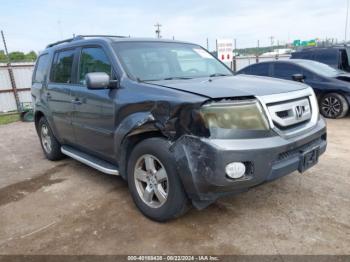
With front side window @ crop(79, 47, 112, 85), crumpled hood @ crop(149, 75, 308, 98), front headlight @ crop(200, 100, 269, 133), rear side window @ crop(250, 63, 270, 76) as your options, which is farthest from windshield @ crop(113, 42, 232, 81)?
rear side window @ crop(250, 63, 270, 76)

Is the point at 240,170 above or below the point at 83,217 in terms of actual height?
above

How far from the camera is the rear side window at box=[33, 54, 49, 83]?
17.0ft

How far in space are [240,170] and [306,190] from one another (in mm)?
1569

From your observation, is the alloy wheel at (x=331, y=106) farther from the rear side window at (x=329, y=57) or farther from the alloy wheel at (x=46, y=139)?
the alloy wheel at (x=46, y=139)

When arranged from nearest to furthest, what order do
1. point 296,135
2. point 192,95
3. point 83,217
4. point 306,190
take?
point 192,95 → point 296,135 → point 83,217 → point 306,190

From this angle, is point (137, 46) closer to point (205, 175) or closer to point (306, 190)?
point (205, 175)

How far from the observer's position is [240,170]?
2.53 m

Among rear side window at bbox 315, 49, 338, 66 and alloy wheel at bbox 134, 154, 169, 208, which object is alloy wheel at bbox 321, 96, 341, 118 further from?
alloy wheel at bbox 134, 154, 169, 208

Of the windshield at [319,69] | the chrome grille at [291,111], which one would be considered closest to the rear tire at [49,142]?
the chrome grille at [291,111]

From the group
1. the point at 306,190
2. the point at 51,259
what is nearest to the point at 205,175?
the point at 51,259

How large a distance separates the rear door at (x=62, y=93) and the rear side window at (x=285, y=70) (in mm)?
A: 6046

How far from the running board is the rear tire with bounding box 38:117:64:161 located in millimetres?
462

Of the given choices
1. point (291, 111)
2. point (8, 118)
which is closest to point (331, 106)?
point (291, 111)

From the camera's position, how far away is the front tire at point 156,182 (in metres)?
2.78
